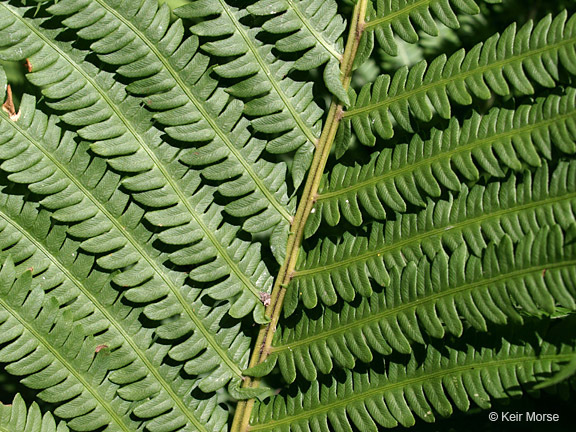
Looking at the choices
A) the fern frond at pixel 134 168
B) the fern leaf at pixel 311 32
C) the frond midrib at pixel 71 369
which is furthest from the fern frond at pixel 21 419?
the fern leaf at pixel 311 32

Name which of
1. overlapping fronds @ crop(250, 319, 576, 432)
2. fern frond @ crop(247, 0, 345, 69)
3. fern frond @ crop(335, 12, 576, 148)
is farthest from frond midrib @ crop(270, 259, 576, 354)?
fern frond @ crop(247, 0, 345, 69)

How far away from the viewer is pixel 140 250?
1520 millimetres

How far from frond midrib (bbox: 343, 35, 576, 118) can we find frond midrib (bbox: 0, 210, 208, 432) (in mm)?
820

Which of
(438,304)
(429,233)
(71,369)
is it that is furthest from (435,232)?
(71,369)

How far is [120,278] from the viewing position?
4.87 ft

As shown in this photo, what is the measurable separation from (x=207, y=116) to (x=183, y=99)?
73 mm

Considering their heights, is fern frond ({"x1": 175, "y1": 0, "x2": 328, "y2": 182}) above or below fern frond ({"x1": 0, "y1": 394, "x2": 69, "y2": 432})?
above

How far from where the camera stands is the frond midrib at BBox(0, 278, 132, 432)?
1.45m

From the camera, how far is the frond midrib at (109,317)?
4.91ft

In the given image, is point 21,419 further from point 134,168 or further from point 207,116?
point 207,116

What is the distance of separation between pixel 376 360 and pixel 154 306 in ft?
1.93

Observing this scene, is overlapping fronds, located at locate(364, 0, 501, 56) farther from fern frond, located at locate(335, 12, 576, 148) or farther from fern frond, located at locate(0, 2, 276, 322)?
fern frond, located at locate(0, 2, 276, 322)

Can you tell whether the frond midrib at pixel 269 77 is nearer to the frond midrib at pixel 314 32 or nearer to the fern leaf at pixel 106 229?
the frond midrib at pixel 314 32

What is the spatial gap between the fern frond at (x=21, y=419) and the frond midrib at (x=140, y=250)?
0.44m
